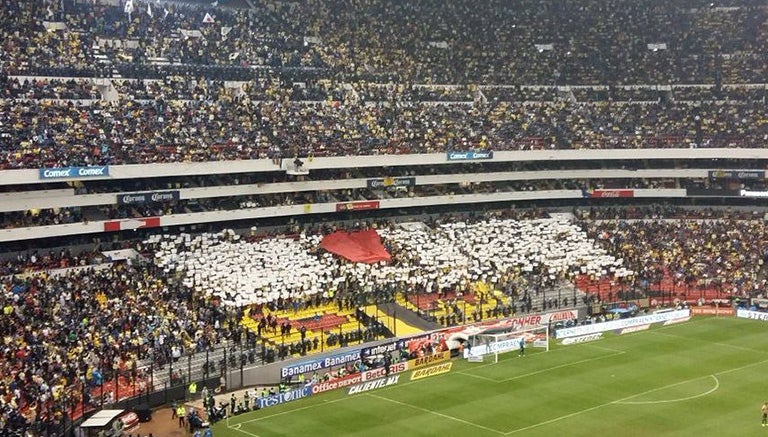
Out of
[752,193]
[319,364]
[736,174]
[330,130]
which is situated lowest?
[319,364]

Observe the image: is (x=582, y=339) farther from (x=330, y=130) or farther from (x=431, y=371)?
(x=330, y=130)

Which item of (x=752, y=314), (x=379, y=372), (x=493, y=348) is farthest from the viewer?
(x=752, y=314)

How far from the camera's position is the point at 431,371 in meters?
55.0

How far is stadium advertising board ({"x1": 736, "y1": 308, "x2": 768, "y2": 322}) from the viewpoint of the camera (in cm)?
6756

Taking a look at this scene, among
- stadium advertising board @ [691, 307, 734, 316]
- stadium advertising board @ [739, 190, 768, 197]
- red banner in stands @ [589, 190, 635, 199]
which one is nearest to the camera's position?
stadium advertising board @ [691, 307, 734, 316]

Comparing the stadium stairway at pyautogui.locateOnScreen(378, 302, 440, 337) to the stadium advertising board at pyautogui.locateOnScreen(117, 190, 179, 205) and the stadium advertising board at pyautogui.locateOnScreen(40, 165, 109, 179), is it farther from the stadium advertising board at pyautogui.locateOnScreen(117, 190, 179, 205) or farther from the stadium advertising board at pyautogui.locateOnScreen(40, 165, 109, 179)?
the stadium advertising board at pyautogui.locateOnScreen(40, 165, 109, 179)

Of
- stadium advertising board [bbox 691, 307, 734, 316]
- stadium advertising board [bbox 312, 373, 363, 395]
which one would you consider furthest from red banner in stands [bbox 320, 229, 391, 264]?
stadium advertising board [bbox 691, 307, 734, 316]

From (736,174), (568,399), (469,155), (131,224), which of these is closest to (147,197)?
(131,224)

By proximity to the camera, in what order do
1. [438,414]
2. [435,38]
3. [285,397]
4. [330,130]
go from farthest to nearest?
[435,38] → [330,130] → [285,397] → [438,414]

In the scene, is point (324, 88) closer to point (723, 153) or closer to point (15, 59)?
point (15, 59)

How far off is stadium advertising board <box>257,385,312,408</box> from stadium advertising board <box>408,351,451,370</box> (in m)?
7.35

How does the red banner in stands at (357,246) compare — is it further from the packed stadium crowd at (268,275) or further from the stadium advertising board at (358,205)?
the stadium advertising board at (358,205)

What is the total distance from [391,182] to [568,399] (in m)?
30.4

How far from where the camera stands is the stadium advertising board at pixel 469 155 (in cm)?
7741
